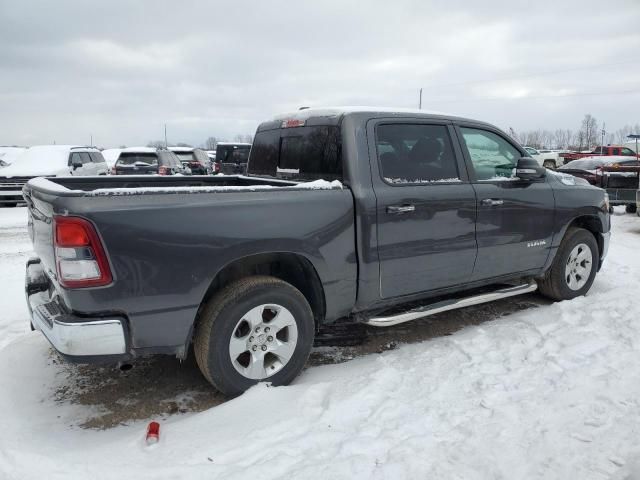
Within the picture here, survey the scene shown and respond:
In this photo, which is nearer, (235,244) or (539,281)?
(235,244)

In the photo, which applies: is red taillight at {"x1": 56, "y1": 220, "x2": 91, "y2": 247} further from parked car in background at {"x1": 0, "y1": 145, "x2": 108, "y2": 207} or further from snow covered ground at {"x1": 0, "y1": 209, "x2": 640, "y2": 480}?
parked car in background at {"x1": 0, "y1": 145, "x2": 108, "y2": 207}

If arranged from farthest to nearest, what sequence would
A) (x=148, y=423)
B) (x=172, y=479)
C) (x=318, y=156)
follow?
(x=318, y=156), (x=148, y=423), (x=172, y=479)

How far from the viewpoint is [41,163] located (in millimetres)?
15297

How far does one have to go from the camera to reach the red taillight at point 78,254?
9.04ft

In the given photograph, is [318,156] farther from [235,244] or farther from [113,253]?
[113,253]

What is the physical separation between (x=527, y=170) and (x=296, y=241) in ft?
7.84

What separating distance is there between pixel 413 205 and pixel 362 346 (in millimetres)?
1260

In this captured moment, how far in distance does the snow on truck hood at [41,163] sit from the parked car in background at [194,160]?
4.05 m

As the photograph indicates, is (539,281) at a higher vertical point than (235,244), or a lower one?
lower

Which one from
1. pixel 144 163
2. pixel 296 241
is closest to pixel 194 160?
pixel 144 163

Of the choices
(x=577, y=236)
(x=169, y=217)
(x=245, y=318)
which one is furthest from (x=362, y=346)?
(x=577, y=236)

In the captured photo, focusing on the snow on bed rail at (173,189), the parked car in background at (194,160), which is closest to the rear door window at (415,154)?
the snow on bed rail at (173,189)

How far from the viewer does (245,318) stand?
327 centimetres

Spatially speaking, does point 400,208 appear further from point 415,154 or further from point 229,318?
point 229,318
